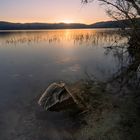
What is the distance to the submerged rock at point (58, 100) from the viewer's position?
848 cm

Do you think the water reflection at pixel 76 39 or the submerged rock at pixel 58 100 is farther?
the water reflection at pixel 76 39

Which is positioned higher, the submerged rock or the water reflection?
the submerged rock

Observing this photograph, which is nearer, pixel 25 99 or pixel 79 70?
pixel 25 99

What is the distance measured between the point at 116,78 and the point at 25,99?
17.6 feet

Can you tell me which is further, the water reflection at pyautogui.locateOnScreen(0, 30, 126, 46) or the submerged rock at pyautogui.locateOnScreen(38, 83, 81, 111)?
the water reflection at pyautogui.locateOnScreen(0, 30, 126, 46)

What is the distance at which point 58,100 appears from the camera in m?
8.64

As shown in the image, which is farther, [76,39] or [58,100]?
[76,39]

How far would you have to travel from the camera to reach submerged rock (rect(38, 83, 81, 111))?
27.8 ft

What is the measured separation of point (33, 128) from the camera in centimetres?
729

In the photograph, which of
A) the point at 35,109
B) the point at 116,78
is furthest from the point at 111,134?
the point at 116,78

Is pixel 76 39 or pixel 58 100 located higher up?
pixel 58 100

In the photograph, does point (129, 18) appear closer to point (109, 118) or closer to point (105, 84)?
point (105, 84)

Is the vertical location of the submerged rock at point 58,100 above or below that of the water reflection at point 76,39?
above

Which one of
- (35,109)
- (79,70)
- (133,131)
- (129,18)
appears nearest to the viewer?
(133,131)
